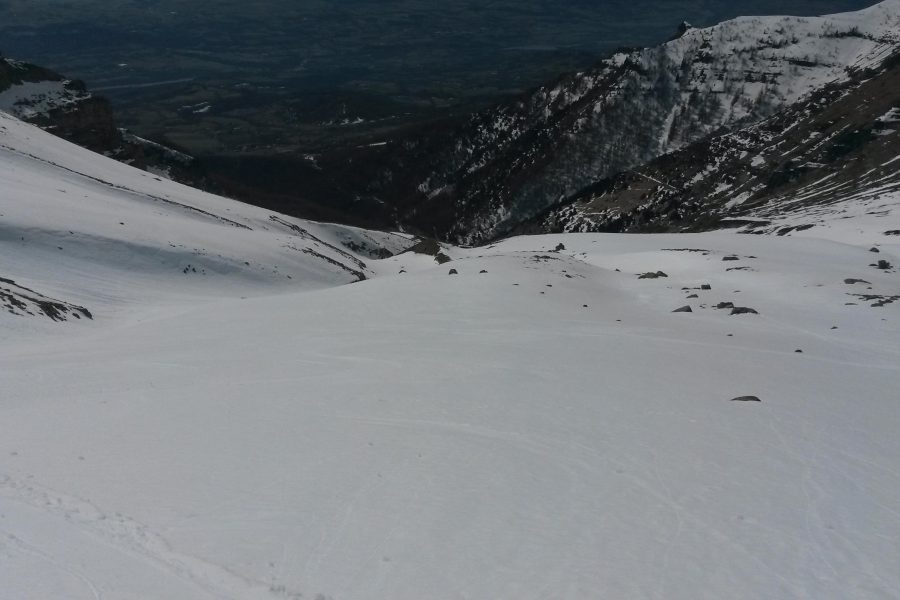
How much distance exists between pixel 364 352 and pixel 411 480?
8.95 meters

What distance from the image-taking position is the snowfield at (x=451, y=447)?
7746mm

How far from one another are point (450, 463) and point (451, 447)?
69 centimetres

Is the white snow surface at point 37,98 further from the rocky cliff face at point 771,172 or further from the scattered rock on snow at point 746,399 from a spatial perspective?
the scattered rock on snow at point 746,399

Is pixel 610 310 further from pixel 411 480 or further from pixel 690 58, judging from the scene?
pixel 690 58

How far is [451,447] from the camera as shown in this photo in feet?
36.9

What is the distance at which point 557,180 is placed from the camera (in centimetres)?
18038

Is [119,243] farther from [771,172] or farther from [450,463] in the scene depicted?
[771,172]

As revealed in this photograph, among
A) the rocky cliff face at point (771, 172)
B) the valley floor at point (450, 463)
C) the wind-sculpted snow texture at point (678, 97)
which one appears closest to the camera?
the valley floor at point (450, 463)

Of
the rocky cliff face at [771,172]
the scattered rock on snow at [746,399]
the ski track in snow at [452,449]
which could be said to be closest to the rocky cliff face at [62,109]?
the rocky cliff face at [771,172]

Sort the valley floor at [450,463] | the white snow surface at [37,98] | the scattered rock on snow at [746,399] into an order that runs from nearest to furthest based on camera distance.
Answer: the valley floor at [450,463] < the scattered rock on snow at [746,399] < the white snow surface at [37,98]

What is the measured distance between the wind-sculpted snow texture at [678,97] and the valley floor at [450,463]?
155260 mm

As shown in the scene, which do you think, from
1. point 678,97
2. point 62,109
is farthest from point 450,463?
point 678,97

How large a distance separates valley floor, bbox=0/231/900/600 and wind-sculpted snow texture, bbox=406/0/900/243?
15526 centimetres

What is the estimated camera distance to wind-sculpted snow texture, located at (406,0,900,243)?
172125 millimetres
